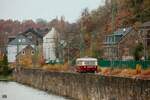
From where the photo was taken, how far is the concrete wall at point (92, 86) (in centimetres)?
3494

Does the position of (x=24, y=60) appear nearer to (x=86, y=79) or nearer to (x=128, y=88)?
(x=86, y=79)

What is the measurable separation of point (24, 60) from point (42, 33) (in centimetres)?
5471

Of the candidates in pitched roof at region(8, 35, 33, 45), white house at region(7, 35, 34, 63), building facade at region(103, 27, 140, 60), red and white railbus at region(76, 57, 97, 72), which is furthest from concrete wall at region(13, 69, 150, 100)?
pitched roof at region(8, 35, 33, 45)

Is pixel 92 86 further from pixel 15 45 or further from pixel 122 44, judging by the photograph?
pixel 15 45

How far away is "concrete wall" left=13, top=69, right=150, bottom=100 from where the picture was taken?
1375 inches

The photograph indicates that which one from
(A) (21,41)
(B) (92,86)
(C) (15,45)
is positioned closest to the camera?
(B) (92,86)

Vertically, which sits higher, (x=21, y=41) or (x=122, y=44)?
(x=21, y=41)

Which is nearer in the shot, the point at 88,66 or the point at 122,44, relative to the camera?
the point at 88,66

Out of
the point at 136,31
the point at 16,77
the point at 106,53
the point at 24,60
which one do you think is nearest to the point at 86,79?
the point at 136,31

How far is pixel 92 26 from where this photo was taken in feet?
401

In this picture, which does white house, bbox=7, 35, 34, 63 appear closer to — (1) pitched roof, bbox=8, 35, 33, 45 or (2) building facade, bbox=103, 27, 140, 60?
(1) pitched roof, bbox=8, 35, 33, 45

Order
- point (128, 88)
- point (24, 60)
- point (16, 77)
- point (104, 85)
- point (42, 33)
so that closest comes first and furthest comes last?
1. point (128, 88)
2. point (104, 85)
3. point (16, 77)
4. point (24, 60)
5. point (42, 33)

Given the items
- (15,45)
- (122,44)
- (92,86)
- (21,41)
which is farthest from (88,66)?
(15,45)

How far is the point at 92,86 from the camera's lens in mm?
47250
